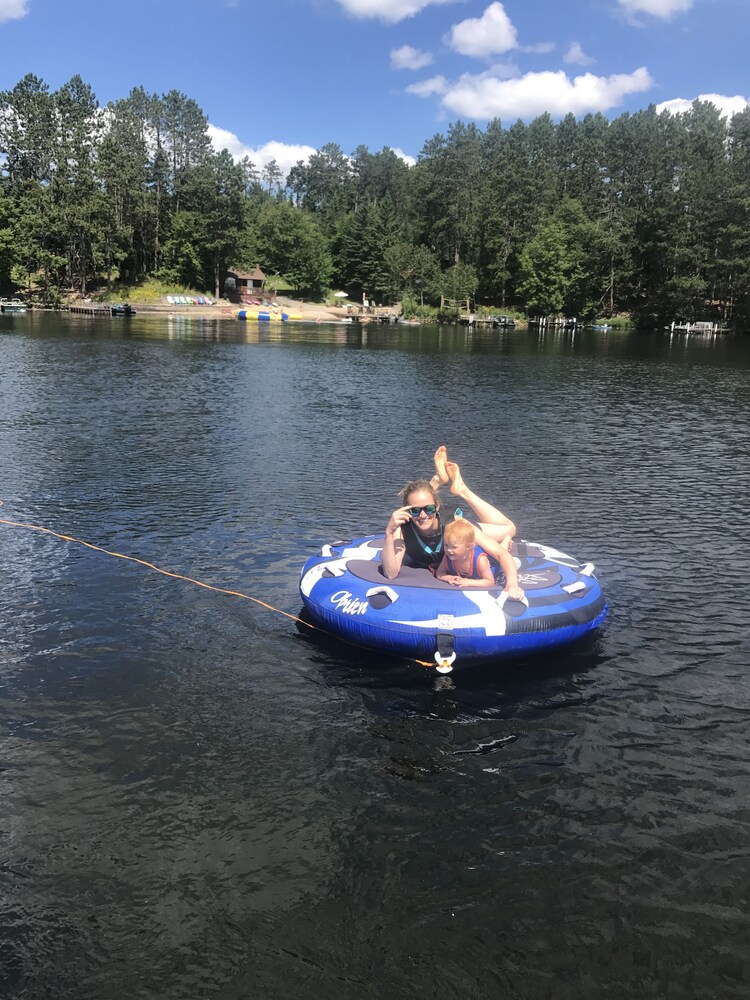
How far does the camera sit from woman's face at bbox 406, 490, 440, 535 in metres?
9.35

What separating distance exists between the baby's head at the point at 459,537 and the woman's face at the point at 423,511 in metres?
0.23

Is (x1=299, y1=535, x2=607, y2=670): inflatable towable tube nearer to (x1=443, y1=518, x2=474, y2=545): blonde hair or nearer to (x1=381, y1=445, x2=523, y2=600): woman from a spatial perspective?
(x1=381, y1=445, x2=523, y2=600): woman

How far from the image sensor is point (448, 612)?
870 centimetres

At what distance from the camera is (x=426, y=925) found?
5.52 m

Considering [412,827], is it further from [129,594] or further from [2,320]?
[2,320]

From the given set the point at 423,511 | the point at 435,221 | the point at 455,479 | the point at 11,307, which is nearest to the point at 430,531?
the point at 423,511

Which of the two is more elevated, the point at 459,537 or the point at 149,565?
the point at 459,537

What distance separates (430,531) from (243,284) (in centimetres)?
10810

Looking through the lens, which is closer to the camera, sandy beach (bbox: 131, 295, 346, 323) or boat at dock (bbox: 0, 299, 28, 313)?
boat at dock (bbox: 0, 299, 28, 313)

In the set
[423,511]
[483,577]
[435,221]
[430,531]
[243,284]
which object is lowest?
[483,577]

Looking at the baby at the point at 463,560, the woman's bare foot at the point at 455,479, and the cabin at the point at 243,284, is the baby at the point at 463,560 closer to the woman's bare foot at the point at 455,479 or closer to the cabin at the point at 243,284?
the woman's bare foot at the point at 455,479

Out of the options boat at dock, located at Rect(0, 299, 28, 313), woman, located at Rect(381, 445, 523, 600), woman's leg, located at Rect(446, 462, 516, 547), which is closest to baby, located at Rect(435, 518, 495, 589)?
woman, located at Rect(381, 445, 523, 600)

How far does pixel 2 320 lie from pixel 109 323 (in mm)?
10344

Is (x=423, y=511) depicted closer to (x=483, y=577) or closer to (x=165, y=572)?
(x=483, y=577)
